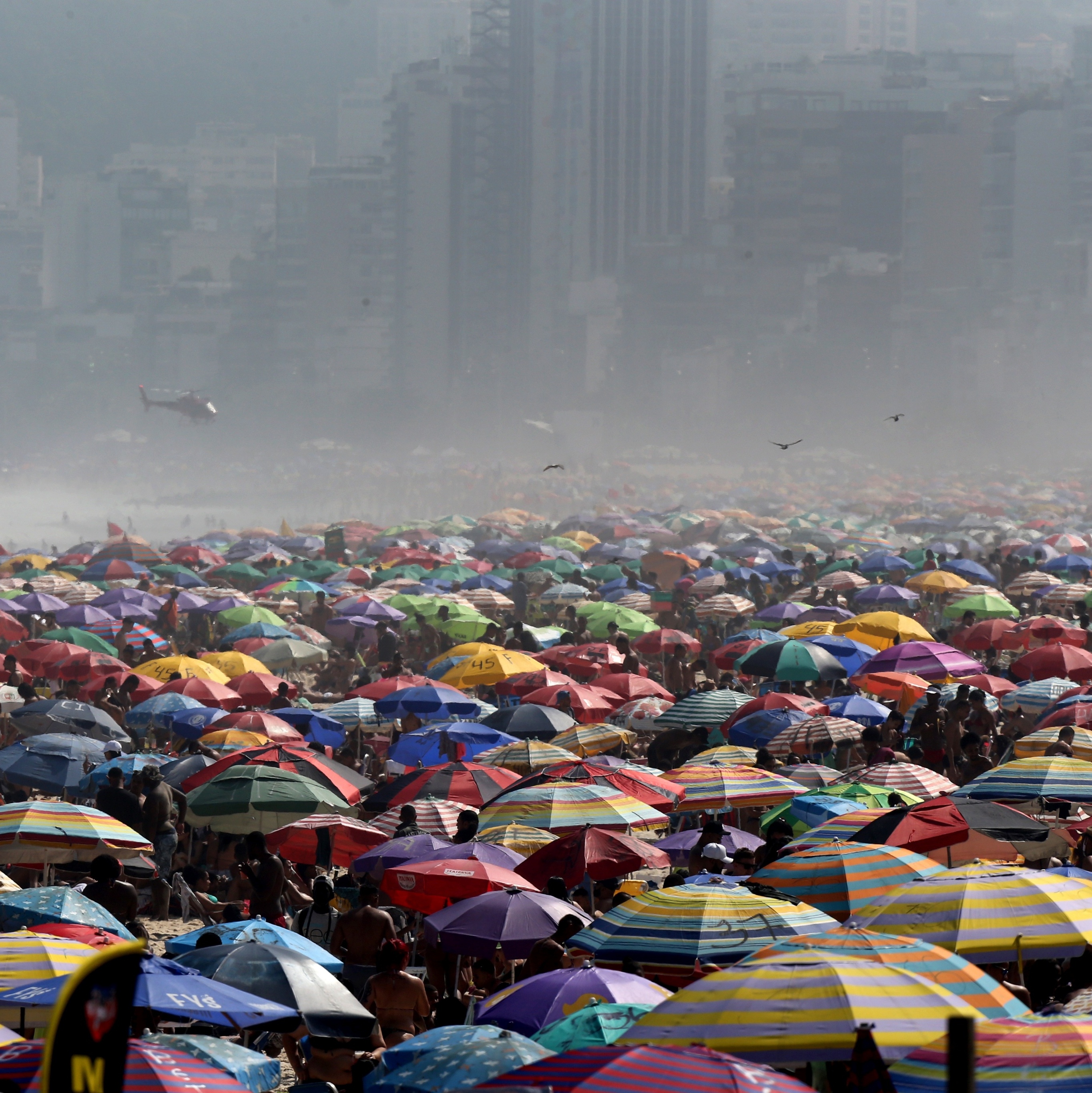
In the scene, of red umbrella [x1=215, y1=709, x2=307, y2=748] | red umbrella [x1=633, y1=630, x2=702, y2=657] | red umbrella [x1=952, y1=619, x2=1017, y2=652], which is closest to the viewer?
red umbrella [x1=215, y1=709, x2=307, y2=748]

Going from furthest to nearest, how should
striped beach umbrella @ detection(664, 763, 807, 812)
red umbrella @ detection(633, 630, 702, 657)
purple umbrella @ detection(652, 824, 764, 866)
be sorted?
red umbrella @ detection(633, 630, 702, 657) → striped beach umbrella @ detection(664, 763, 807, 812) → purple umbrella @ detection(652, 824, 764, 866)

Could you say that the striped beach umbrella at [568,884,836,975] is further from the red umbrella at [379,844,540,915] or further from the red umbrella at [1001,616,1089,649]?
the red umbrella at [1001,616,1089,649]

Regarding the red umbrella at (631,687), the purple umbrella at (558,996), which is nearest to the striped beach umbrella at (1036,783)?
the purple umbrella at (558,996)

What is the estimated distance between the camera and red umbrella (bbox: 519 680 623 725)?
16.1 m

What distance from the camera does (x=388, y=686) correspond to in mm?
16266

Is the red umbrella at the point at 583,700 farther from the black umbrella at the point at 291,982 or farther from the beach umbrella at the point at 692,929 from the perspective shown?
the black umbrella at the point at 291,982

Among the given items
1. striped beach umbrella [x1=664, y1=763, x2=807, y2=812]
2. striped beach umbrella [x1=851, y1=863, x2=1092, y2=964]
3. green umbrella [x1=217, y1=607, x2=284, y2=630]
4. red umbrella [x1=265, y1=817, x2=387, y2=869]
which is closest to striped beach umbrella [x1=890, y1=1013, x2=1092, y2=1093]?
striped beach umbrella [x1=851, y1=863, x2=1092, y2=964]

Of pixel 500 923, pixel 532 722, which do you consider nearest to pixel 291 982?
pixel 500 923

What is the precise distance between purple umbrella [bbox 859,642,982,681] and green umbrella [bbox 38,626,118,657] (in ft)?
28.9

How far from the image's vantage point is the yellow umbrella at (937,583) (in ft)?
84.2

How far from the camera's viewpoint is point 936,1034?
5461mm

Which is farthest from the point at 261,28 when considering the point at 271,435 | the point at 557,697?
the point at 557,697

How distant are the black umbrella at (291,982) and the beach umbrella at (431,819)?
3484 mm

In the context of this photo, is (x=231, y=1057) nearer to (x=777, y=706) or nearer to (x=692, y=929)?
(x=692, y=929)
